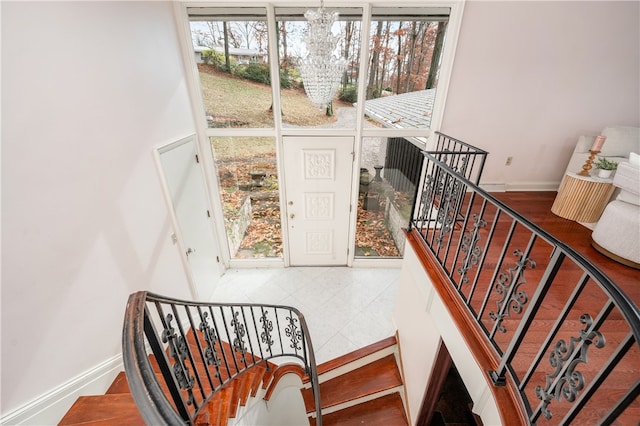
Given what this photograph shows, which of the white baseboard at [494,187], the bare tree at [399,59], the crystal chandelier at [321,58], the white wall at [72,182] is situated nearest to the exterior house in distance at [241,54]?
the white wall at [72,182]

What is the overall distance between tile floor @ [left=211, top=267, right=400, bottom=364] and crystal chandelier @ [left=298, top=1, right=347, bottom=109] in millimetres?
2718

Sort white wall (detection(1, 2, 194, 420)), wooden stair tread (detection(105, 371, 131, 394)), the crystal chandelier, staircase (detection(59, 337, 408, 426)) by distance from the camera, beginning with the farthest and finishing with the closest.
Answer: staircase (detection(59, 337, 408, 426)) → the crystal chandelier → wooden stair tread (detection(105, 371, 131, 394)) → white wall (detection(1, 2, 194, 420))

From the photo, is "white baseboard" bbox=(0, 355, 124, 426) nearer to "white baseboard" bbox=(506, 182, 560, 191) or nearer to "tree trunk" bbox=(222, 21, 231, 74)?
"tree trunk" bbox=(222, 21, 231, 74)

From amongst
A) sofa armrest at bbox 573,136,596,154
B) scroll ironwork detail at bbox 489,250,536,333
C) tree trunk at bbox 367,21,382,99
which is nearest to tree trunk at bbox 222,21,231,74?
tree trunk at bbox 367,21,382,99

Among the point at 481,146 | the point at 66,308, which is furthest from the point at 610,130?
the point at 66,308

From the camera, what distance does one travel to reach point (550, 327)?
155cm

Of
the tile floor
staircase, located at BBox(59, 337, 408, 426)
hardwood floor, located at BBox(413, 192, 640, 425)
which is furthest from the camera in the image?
the tile floor

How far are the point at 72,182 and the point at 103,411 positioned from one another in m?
1.47

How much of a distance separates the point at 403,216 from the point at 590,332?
3285 mm

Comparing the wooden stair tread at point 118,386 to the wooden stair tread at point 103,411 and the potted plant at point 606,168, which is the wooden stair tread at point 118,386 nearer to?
the wooden stair tread at point 103,411

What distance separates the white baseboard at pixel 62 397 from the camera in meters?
1.44

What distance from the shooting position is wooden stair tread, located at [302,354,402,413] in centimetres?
291

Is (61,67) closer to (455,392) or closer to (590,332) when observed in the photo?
(590,332)

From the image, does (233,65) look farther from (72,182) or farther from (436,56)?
(436,56)
